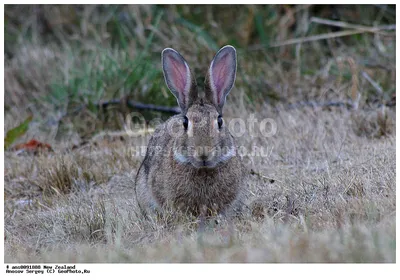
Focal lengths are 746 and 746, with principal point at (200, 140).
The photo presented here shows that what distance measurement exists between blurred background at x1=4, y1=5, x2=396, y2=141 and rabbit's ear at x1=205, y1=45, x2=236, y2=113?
2.54 m

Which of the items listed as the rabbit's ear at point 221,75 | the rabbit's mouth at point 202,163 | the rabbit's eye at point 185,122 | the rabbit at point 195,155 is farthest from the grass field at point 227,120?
the rabbit's ear at point 221,75

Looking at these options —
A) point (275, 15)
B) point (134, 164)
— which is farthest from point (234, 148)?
point (275, 15)

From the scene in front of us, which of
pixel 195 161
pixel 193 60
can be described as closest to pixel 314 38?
pixel 193 60

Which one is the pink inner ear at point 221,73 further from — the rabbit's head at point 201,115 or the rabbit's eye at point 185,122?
the rabbit's eye at point 185,122

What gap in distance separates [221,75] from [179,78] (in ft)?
0.98

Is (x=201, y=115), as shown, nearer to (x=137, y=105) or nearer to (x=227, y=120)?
(x=227, y=120)

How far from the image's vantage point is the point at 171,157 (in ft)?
16.5

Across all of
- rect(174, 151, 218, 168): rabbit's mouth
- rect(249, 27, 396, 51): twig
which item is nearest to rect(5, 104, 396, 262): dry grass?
rect(174, 151, 218, 168): rabbit's mouth

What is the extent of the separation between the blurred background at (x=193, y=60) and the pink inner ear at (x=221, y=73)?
8.34 ft

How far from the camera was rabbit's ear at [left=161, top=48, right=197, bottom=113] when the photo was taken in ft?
16.6

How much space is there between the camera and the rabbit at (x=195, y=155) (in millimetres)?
4742

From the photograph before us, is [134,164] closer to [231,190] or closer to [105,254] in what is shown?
[231,190]

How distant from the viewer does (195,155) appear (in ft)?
15.3

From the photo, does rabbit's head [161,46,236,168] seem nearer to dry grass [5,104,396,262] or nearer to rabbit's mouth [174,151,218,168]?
rabbit's mouth [174,151,218,168]
